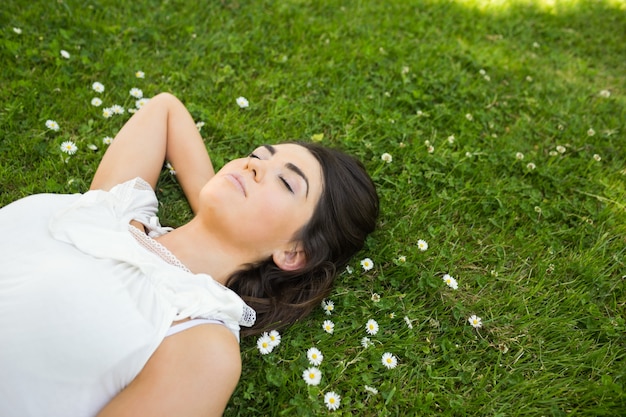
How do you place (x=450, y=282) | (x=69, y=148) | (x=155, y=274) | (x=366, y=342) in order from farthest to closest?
(x=69, y=148) < (x=450, y=282) < (x=366, y=342) < (x=155, y=274)

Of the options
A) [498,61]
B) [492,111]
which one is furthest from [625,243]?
[498,61]

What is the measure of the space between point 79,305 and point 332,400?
1186 mm

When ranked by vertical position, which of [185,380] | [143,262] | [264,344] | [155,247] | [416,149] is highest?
[143,262]

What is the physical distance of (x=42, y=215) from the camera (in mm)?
2301

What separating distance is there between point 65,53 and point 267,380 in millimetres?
2833

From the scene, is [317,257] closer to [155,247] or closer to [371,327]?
[371,327]

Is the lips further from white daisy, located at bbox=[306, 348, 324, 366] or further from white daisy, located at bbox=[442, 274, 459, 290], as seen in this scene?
white daisy, located at bbox=[442, 274, 459, 290]

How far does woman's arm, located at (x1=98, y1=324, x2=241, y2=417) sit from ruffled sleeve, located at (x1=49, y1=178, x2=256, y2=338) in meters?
0.11

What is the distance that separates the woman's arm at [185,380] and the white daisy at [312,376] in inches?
18.4

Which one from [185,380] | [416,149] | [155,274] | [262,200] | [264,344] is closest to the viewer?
[185,380]

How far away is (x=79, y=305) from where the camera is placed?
2.00 m

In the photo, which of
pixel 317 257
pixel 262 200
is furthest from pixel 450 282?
pixel 262 200

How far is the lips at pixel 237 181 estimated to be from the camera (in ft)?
7.91

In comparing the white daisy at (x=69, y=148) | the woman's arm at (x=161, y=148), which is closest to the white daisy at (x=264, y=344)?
the woman's arm at (x=161, y=148)
